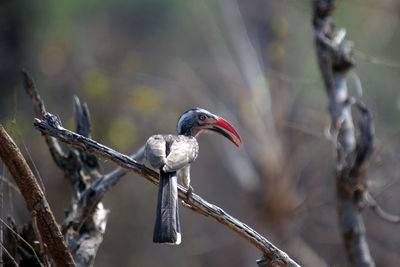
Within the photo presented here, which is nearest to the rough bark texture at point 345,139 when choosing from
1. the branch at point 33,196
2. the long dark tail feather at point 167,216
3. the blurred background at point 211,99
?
the long dark tail feather at point 167,216

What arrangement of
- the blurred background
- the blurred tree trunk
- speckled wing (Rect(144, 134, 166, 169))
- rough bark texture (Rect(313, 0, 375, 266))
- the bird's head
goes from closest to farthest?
speckled wing (Rect(144, 134, 166, 169))
the bird's head
rough bark texture (Rect(313, 0, 375, 266))
the blurred background
the blurred tree trunk

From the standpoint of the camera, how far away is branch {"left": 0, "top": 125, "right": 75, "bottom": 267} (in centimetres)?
267

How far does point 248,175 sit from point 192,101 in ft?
6.85

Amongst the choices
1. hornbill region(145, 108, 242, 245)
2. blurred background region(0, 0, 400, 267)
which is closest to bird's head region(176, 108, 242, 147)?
hornbill region(145, 108, 242, 245)

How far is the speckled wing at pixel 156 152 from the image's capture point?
9.98 ft

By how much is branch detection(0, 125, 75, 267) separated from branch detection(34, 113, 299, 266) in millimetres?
190

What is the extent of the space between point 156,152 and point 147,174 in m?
0.17

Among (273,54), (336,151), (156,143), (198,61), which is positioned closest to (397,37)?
(273,54)

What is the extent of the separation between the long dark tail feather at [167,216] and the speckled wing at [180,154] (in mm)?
109

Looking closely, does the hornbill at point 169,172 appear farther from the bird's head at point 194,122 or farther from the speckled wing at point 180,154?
the bird's head at point 194,122

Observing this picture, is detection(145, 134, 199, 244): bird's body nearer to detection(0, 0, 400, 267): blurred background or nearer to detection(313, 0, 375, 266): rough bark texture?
detection(313, 0, 375, 266): rough bark texture

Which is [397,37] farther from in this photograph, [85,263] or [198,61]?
[85,263]

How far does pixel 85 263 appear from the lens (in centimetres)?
362

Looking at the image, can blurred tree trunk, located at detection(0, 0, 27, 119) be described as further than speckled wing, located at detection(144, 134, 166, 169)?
Yes
